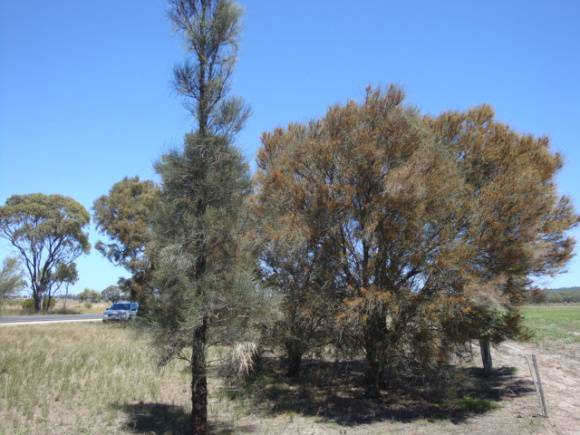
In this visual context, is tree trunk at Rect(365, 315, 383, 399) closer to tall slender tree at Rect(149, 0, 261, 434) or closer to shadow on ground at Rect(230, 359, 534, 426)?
shadow on ground at Rect(230, 359, 534, 426)

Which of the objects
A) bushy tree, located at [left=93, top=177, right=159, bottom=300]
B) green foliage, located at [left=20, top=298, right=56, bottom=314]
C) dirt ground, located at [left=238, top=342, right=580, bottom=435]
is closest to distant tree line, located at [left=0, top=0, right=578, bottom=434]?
dirt ground, located at [left=238, top=342, right=580, bottom=435]

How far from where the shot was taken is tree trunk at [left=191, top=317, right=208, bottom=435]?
8633mm

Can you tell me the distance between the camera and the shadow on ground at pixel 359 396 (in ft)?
38.7

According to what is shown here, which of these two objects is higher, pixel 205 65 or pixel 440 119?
pixel 440 119

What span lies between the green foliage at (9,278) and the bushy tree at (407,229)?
10414 mm

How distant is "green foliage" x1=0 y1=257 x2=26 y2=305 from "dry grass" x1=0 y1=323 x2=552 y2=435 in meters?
2.06

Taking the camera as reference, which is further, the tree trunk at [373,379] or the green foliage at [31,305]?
the green foliage at [31,305]

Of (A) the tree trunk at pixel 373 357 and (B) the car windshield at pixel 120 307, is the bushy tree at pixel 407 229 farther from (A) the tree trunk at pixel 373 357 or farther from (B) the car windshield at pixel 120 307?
(B) the car windshield at pixel 120 307

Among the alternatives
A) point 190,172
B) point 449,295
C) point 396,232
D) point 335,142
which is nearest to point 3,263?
point 190,172

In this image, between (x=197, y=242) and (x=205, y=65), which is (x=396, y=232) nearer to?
(x=197, y=242)

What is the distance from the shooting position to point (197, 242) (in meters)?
8.91

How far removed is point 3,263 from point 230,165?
12.3 m

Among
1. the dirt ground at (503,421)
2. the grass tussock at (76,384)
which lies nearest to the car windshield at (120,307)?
the grass tussock at (76,384)

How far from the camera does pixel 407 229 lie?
12.0 meters
